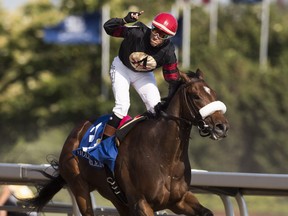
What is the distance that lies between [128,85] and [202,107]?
3.29 feet

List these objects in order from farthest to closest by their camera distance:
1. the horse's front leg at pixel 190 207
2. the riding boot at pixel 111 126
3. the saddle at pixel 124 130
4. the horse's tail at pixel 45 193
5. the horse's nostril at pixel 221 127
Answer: the horse's tail at pixel 45 193 < the riding boot at pixel 111 126 < the saddle at pixel 124 130 < the horse's front leg at pixel 190 207 < the horse's nostril at pixel 221 127

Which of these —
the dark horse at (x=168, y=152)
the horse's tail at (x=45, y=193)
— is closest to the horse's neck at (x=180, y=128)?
the dark horse at (x=168, y=152)

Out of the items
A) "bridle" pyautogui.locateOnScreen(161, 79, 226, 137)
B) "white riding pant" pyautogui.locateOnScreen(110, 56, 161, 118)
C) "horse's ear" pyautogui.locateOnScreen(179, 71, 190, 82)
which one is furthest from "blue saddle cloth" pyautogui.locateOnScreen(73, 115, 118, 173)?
"horse's ear" pyautogui.locateOnScreen(179, 71, 190, 82)

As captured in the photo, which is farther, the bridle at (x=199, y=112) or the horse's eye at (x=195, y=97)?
the horse's eye at (x=195, y=97)

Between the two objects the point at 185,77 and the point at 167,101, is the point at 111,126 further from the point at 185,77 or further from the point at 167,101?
the point at 185,77

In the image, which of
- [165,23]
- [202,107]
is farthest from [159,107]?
[165,23]

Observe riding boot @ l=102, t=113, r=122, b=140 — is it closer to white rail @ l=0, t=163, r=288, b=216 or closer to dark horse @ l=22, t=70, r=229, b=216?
dark horse @ l=22, t=70, r=229, b=216

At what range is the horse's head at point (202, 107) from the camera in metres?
6.71

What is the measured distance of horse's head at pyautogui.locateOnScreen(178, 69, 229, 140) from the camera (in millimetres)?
6711

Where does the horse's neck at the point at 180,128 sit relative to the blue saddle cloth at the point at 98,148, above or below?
above

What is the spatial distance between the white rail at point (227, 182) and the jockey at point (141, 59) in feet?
2.43

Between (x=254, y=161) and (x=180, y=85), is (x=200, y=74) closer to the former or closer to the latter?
(x=180, y=85)

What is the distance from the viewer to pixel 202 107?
686cm

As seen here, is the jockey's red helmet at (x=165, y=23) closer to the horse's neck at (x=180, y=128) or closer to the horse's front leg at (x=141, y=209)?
the horse's neck at (x=180, y=128)
